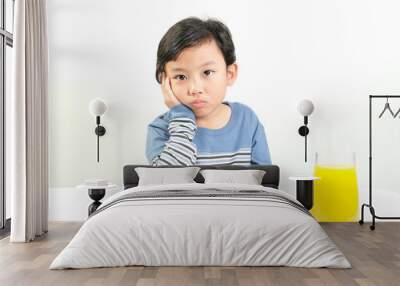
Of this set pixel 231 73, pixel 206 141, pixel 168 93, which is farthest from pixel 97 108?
pixel 231 73

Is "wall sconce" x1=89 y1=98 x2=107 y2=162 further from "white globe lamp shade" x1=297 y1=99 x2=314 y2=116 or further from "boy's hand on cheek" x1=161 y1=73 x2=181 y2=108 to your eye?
"white globe lamp shade" x1=297 y1=99 x2=314 y2=116

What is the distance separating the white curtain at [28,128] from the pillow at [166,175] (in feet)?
3.67

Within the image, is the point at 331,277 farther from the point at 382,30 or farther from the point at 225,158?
the point at 382,30

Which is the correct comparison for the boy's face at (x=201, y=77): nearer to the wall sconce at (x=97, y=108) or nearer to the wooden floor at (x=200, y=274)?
the wall sconce at (x=97, y=108)

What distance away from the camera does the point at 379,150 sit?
24.0ft

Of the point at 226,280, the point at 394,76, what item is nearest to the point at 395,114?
the point at 394,76

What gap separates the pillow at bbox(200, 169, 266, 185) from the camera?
21.7 ft

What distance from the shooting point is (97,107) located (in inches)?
282

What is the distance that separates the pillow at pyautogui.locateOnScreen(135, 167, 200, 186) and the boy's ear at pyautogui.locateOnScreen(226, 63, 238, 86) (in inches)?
47.7

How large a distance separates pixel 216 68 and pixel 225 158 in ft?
3.66

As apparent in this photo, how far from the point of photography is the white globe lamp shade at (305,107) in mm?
7133

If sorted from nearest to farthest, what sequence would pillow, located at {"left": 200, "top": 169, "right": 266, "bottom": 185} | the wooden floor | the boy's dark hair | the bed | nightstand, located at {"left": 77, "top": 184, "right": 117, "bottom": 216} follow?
the wooden floor → the bed → pillow, located at {"left": 200, "top": 169, "right": 266, "bottom": 185} → nightstand, located at {"left": 77, "top": 184, "right": 117, "bottom": 216} → the boy's dark hair

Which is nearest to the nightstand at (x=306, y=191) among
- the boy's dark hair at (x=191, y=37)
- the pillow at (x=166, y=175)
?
the pillow at (x=166, y=175)

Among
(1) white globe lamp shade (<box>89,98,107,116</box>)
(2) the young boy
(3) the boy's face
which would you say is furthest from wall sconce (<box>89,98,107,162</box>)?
(3) the boy's face
